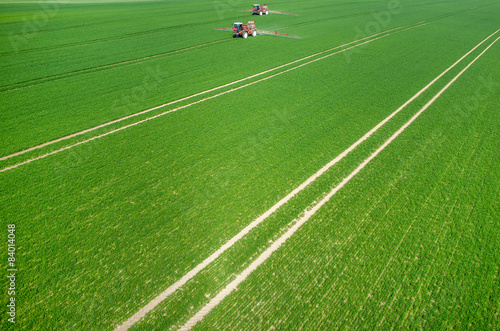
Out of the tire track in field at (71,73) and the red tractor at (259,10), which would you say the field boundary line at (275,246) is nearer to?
the tire track in field at (71,73)

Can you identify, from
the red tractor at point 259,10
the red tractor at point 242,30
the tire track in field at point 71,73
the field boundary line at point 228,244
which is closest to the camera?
the field boundary line at point 228,244

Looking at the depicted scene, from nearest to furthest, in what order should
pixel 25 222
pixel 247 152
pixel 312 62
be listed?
pixel 25 222 < pixel 247 152 < pixel 312 62

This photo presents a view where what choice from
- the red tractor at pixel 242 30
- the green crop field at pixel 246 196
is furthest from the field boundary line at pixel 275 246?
the red tractor at pixel 242 30

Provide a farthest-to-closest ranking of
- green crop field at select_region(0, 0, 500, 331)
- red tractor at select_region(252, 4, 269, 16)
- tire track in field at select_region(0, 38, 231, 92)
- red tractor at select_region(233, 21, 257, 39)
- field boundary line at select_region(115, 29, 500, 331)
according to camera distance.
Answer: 1. red tractor at select_region(252, 4, 269, 16)
2. red tractor at select_region(233, 21, 257, 39)
3. tire track in field at select_region(0, 38, 231, 92)
4. green crop field at select_region(0, 0, 500, 331)
5. field boundary line at select_region(115, 29, 500, 331)

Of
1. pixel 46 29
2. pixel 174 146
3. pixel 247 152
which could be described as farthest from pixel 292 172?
pixel 46 29

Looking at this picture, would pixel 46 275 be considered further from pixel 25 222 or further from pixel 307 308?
pixel 307 308

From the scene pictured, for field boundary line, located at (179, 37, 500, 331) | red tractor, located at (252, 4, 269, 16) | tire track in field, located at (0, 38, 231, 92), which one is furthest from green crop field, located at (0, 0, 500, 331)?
red tractor, located at (252, 4, 269, 16)

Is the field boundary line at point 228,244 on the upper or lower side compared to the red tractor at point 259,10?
lower

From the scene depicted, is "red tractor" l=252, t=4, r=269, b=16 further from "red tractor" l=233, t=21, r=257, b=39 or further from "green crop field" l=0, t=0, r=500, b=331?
"green crop field" l=0, t=0, r=500, b=331
